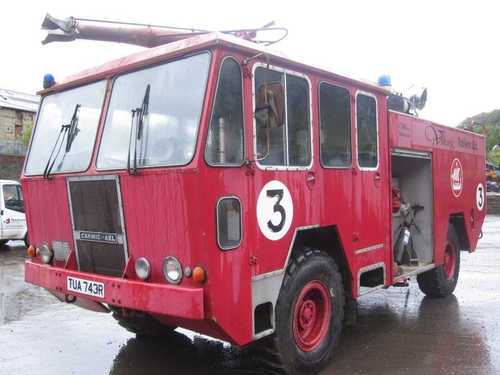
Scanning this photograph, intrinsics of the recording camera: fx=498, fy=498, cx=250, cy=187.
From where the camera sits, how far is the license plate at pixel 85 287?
3982 millimetres

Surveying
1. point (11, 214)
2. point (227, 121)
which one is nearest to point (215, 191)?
point (227, 121)

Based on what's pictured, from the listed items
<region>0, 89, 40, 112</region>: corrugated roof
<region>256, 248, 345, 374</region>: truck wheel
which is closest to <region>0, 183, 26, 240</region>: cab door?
<region>256, 248, 345, 374</region>: truck wheel

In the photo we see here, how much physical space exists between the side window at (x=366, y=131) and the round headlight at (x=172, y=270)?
2.39 meters

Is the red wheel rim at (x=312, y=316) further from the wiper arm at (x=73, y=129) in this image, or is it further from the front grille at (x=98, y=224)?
the wiper arm at (x=73, y=129)

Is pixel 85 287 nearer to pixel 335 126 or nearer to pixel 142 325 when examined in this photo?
pixel 142 325

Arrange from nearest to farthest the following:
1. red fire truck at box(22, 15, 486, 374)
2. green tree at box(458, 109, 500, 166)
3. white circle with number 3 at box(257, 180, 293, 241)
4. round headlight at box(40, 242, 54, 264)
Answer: red fire truck at box(22, 15, 486, 374) → white circle with number 3 at box(257, 180, 293, 241) → round headlight at box(40, 242, 54, 264) → green tree at box(458, 109, 500, 166)

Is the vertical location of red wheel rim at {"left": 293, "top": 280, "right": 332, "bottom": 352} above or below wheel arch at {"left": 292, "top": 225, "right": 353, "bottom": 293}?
below

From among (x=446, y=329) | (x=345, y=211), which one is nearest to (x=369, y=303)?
(x=446, y=329)

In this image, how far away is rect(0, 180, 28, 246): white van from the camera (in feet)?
46.0

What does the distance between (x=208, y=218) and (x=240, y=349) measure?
2.32m

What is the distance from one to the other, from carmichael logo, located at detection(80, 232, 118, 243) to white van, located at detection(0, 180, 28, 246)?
425 inches

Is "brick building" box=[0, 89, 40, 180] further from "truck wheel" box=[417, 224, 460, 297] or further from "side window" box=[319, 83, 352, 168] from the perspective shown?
"side window" box=[319, 83, 352, 168]

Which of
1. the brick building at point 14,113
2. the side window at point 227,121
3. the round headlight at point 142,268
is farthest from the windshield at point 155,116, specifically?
the brick building at point 14,113

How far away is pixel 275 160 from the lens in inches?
163
